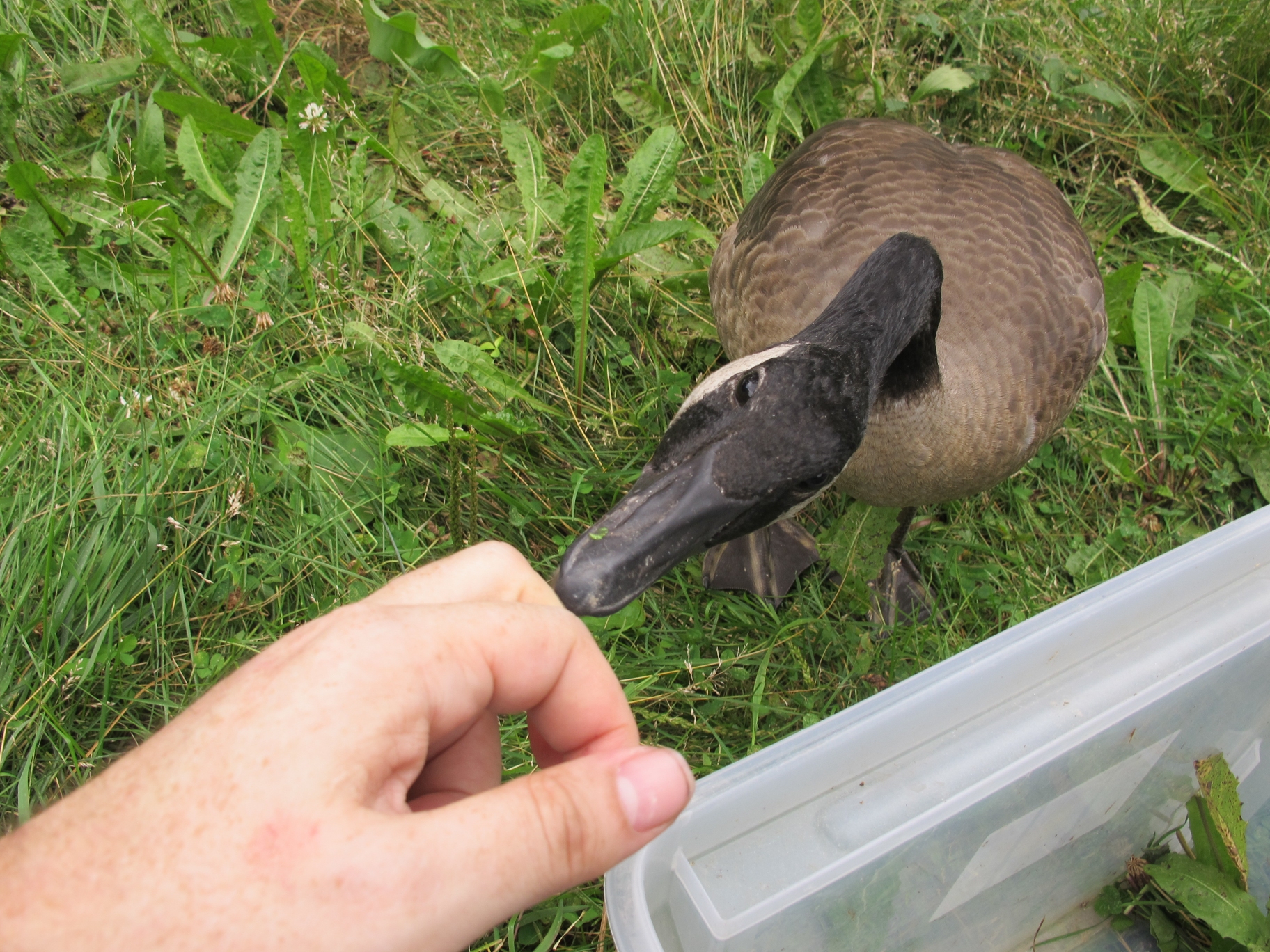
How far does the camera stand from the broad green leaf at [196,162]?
8.37 ft

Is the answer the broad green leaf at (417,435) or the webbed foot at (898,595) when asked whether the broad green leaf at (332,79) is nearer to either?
the broad green leaf at (417,435)

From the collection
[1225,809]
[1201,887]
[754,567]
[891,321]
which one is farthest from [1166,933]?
[891,321]

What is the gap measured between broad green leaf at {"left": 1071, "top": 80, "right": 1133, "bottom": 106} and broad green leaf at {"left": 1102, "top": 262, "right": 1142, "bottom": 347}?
2.74 ft

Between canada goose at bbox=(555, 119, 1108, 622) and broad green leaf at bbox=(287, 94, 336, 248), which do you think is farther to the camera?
broad green leaf at bbox=(287, 94, 336, 248)

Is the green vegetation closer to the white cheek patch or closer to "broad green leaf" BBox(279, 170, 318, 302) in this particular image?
the white cheek patch

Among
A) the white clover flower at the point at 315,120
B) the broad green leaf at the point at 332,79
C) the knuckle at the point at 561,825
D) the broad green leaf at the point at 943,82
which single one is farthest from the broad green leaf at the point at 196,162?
the broad green leaf at the point at 943,82

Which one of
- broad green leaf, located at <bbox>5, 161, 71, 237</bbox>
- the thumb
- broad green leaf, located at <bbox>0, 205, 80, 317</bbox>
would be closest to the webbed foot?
the thumb

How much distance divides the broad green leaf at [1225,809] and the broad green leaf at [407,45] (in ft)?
10.0

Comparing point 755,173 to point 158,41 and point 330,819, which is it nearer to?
point 158,41

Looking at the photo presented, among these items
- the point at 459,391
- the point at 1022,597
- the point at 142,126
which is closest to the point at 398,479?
the point at 459,391

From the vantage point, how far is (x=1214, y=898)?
1.82 metres

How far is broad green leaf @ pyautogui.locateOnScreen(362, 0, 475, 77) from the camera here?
289cm

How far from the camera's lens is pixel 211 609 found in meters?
2.04

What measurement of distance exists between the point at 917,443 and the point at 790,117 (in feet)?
5.57
